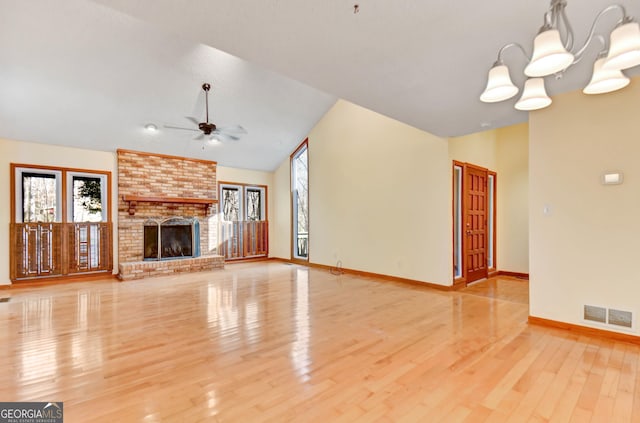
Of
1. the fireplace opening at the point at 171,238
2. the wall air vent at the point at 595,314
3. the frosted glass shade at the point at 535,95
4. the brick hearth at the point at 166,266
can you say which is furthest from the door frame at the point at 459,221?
the fireplace opening at the point at 171,238

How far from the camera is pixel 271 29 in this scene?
81.8 inches

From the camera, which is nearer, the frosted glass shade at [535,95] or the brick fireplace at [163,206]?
the frosted glass shade at [535,95]

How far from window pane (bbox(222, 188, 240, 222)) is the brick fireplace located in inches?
14.3

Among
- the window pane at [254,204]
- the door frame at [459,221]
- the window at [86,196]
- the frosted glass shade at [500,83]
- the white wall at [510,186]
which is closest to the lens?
the frosted glass shade at [500,83]

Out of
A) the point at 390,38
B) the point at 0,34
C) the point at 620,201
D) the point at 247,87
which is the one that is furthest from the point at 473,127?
the point at 0,34

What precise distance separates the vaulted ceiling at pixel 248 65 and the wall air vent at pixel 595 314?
7.15 ft

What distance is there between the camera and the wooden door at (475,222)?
5.40 metres

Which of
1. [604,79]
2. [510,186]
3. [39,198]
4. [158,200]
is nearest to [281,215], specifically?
[158,200]

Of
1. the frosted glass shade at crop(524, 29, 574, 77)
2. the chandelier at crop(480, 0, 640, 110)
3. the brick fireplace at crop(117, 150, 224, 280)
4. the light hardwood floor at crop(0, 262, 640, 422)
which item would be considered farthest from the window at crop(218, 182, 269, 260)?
the frosted glass shade at crop(524, 29, 574, 77)

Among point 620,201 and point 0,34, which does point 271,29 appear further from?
point 0,34

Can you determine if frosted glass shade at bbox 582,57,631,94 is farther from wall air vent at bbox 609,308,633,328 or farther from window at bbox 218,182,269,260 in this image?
window at bbox 218,182,269,260

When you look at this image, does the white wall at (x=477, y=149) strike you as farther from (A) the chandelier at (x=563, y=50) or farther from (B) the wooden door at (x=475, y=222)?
(A) the chandelier at (x=563, y=50)

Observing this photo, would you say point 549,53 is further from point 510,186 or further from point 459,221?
point 510,186

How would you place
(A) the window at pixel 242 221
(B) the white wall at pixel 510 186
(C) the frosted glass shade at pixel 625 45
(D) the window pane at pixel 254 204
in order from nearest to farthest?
(C) the frosted glass shade at pixel 625 45
(B) the white wall at pixel 510 186
(A) the window at pixel 242 221
(D) the window pane at pixel 254 204
